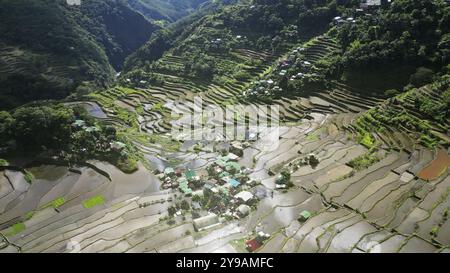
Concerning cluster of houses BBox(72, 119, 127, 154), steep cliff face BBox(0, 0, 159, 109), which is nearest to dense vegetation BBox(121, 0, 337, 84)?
steep cliff face BBox(0, 0, 159, 109)

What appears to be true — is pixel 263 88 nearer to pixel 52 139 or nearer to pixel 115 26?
pixel 52 139

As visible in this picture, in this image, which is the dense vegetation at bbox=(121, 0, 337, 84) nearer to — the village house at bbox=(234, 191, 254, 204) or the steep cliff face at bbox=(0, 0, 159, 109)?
the steep cliff face at bbox=(0, 0, 159, 109)

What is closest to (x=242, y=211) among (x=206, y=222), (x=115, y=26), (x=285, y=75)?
(x=206, y=222)

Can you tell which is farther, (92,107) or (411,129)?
(92,107)

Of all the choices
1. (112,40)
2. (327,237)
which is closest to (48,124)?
(327,237)

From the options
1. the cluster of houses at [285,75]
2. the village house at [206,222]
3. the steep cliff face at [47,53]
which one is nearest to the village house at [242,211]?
the village house at [206,222]

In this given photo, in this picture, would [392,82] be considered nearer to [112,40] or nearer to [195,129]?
[195,129]
